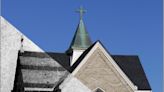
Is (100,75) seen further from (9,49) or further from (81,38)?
(9,49)

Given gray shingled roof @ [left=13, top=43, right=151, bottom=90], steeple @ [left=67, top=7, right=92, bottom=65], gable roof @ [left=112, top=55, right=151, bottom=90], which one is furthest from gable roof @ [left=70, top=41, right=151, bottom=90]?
gray shingled roof @ [left=13, top=43, right=151, bottom=90]

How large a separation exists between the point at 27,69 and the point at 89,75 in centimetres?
2384

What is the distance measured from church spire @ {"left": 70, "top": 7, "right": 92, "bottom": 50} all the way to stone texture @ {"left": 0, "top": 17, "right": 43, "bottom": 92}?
3814 cm

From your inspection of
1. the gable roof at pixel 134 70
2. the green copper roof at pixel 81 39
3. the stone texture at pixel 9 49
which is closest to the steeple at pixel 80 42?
the green copper roof at pixel 81 39

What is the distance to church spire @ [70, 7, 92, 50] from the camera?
141 ft

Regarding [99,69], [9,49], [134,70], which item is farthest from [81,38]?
[9,49]

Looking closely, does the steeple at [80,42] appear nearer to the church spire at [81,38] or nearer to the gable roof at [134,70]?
the church spire at [81,38]

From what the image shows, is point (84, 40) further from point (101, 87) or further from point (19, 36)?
point (19, 36)

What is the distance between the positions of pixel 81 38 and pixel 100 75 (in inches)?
654

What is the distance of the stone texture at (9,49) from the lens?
4.28 meters

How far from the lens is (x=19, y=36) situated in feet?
14.3

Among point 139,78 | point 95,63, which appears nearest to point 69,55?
point 139,78

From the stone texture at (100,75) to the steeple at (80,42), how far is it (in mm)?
12787

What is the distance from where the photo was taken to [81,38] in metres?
44.2
